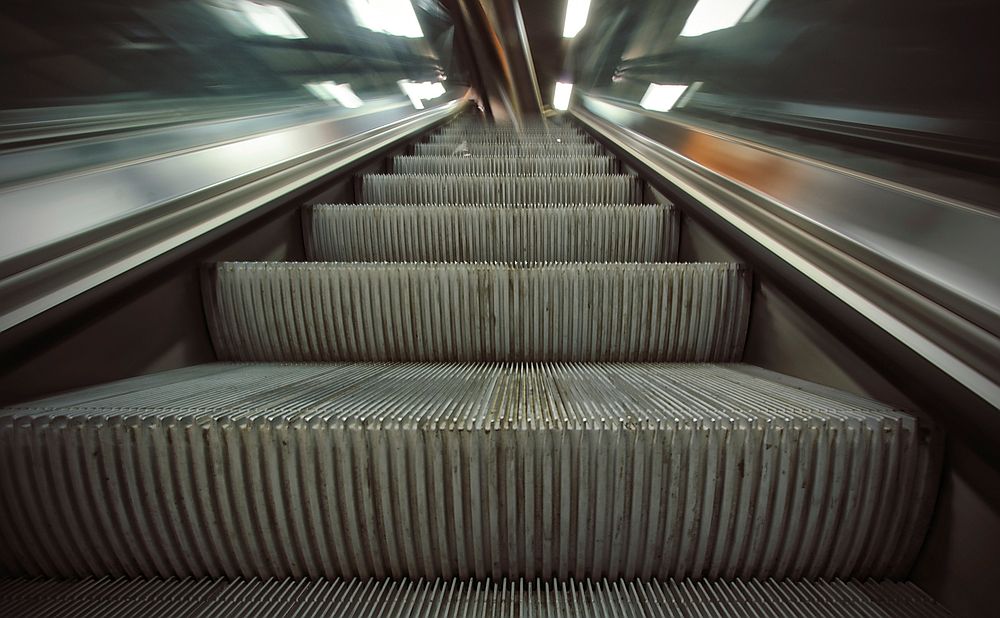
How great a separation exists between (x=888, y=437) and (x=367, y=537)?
799 millimetres

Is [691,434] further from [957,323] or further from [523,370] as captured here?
[523,370]

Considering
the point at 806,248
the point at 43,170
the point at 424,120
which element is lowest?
the point at 806,248

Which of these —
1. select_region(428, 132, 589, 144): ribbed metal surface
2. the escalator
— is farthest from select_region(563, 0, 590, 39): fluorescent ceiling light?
the escalator

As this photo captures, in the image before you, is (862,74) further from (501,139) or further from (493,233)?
(501,139)

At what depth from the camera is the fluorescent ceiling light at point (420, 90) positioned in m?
4.25

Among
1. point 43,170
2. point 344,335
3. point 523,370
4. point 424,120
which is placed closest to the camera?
point 43,170

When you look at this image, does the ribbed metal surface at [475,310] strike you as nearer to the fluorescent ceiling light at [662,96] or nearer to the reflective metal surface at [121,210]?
the reflective metal surface at [121,210]

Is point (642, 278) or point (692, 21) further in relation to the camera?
point (692, 21)

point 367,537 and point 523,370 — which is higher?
point 523,370

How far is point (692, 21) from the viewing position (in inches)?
95.3

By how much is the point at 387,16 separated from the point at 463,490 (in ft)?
14.8

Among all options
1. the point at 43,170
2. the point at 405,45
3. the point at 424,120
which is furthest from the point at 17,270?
the point at 405,45

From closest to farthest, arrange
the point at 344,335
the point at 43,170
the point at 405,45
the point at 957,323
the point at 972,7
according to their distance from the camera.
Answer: the point at 957,323 < the point at 972,7 < the point at 43,170 < the point at 344,335 < the point at 405,45

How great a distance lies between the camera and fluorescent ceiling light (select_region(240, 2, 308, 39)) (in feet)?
6.66
